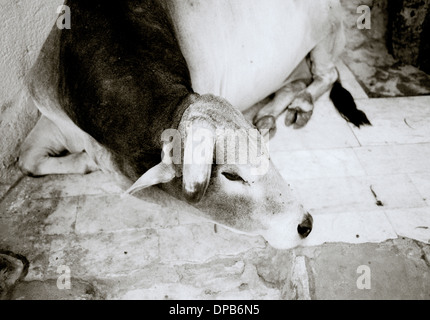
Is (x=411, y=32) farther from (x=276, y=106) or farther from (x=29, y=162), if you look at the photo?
(x=29, y=162)

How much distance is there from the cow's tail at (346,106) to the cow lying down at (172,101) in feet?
2.64

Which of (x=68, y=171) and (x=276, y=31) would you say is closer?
(x=68, y=171)

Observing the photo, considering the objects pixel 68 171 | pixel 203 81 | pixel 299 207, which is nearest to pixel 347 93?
pixel 203 81

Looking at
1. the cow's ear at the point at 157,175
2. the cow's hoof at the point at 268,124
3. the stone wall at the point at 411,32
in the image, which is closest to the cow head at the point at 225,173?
the cow's ear at the point at 157,175

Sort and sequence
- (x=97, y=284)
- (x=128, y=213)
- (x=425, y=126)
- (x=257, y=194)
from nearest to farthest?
(x=257, y=194)
(x=97, y=284)
(x=128, y=213)
(x=425, y=126)

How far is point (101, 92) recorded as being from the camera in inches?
95.7

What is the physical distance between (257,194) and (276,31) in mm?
1819

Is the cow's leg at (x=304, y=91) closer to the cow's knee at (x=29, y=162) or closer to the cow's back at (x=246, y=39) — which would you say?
the cow's back at (x=246, y=39)

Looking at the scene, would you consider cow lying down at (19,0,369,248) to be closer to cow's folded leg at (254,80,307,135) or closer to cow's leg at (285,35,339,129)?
cow's folded leg at (254,80,307,135)

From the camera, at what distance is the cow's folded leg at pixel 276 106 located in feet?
12.3

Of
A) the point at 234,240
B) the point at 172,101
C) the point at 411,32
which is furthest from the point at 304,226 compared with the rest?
the point at 411,32
